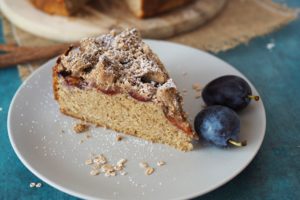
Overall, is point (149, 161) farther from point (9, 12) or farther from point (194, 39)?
point (9, 12)

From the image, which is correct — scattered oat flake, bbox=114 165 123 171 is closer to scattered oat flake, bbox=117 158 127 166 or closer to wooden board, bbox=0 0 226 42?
scattered oat flake, bbox=117 158 127 166

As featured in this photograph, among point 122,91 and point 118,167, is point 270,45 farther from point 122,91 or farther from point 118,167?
point 118,167

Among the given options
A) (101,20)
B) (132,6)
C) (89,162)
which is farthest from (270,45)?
(89,162)

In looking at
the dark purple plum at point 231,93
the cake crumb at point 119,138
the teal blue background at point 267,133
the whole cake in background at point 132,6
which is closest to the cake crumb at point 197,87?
the dark purple plum at point 231,93

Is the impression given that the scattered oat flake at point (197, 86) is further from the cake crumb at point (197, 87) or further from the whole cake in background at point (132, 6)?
the whole cake in background at point (132, 6)

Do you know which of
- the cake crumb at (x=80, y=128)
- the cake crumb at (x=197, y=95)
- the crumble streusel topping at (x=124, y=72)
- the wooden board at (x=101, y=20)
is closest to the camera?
the crumble streusel topping at (x=124, y=72)
